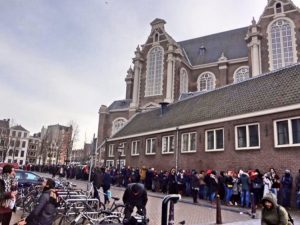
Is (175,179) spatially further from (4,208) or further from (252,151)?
(4,208)

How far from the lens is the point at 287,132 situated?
1466cm

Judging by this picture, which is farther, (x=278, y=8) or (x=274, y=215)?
(x=278, y=8)

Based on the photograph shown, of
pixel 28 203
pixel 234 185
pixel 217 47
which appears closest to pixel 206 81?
pixel 217 47

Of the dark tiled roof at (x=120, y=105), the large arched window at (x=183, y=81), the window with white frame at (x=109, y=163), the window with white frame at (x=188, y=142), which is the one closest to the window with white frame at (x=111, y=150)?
the window with white frame at (x=109, y=163)

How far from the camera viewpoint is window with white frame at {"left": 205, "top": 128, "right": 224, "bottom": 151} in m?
18.5

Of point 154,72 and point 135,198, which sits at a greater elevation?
point 154,72

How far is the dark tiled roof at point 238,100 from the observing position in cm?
1606

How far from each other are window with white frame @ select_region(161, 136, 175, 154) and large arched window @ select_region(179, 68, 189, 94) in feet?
64.7

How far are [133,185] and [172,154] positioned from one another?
16.1 m

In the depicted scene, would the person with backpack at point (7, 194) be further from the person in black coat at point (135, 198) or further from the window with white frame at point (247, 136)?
the window with white frame at point (247, 136)

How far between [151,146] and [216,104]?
24.9ft

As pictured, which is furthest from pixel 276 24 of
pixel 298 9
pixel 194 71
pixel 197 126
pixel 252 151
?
pixel 252 151

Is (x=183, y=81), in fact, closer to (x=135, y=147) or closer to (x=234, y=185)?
(x=135, y=147)

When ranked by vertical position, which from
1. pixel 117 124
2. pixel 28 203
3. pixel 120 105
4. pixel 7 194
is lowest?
pixel 28 203
